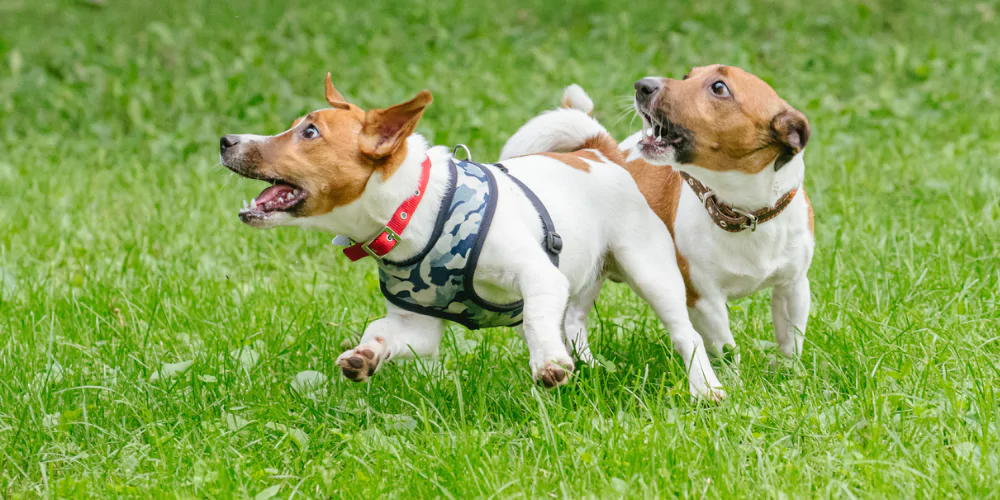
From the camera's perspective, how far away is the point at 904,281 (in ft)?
14.5

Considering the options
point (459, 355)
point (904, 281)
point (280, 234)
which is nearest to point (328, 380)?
point (459, 355)

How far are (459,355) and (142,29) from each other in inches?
281

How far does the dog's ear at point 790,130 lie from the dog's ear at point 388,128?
1139 millimetres

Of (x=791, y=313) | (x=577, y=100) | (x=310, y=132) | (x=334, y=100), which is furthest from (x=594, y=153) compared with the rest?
(x=310, y=132)

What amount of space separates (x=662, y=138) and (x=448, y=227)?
778mm

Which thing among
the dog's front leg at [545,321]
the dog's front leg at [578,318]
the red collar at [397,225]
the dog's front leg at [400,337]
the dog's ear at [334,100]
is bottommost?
the dog's front leg at [578,318]

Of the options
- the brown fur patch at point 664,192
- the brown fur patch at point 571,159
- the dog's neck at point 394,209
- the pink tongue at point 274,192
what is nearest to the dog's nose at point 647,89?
the brown fur patch at point 571,159

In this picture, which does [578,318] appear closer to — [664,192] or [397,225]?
[664,192]

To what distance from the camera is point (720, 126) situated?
11.5ft

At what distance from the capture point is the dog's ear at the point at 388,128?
10.3 feet

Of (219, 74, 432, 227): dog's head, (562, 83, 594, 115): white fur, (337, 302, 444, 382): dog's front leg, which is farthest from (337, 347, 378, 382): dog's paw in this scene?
(562, 83, 594, 115): white fur

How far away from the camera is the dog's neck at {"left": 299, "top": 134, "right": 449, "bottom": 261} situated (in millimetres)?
3225

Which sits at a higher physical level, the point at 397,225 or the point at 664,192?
the point at 397,225

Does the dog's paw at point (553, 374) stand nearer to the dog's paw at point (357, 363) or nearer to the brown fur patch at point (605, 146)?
the dog's paw at point (357, 363)
